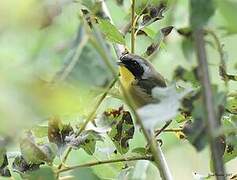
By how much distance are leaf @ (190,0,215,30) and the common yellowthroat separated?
20cm

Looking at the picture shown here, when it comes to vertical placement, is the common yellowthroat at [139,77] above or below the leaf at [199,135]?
below

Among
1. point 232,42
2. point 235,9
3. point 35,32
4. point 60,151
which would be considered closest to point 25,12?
point 35,32

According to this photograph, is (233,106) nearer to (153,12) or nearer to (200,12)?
(153,12)

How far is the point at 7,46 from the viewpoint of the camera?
13.6 inches

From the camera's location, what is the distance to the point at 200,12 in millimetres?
386

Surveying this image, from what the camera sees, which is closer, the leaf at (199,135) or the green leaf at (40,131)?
the leaf at (199,135)

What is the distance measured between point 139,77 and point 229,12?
0.41 m

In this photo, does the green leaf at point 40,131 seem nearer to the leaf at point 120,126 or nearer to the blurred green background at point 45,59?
the leaf at point 120,126

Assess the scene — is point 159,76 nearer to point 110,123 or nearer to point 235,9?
point 110,123

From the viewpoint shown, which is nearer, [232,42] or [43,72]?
[43,72]

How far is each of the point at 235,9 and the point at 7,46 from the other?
14cm

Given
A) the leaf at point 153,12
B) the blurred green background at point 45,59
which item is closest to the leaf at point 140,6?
the leaf at point 153,12

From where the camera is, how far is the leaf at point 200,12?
1.25 ft

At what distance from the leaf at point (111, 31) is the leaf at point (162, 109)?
0.24 metres
